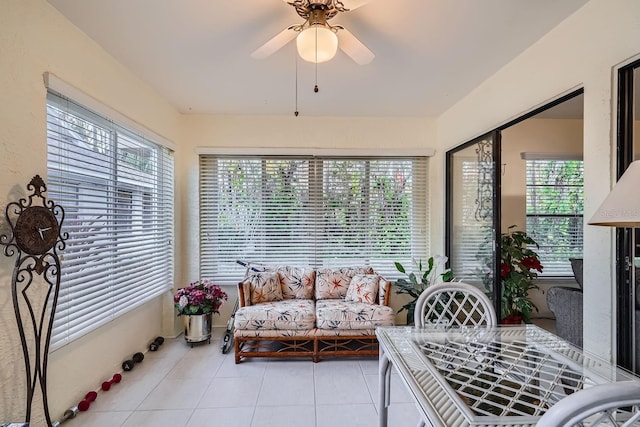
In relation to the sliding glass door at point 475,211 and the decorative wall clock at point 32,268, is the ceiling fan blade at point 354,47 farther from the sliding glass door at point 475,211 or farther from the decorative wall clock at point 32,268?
the decorative wall clock at point 32,268

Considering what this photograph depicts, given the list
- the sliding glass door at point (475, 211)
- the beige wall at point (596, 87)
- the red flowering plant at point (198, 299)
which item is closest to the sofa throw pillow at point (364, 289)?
the sliding glass door at point (475, 211)

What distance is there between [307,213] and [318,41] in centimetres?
243

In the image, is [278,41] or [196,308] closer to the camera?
[278,41]

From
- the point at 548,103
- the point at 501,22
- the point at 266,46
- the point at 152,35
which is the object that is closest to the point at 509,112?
the point at 548,103

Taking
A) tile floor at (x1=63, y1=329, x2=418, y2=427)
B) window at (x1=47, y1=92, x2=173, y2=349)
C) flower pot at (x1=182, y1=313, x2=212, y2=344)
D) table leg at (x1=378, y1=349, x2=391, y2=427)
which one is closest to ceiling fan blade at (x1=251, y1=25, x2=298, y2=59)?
window at (x1=47, y1=92, x2=173, y2=349)

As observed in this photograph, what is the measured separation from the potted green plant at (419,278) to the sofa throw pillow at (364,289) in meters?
0.35

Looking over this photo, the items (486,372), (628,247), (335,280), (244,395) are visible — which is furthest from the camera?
(335,280)

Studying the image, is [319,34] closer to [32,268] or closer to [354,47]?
[354,47]

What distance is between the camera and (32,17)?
5.69 ft

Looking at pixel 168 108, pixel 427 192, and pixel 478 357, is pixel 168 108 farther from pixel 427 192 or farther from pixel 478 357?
pixel 478 357

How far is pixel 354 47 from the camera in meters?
1.74

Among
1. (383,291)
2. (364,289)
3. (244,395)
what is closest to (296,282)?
(364,289)

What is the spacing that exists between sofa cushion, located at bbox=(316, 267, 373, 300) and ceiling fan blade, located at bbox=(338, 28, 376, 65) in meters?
2.37

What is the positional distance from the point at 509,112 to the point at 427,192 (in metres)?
1.55
